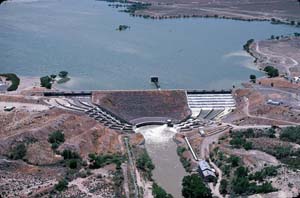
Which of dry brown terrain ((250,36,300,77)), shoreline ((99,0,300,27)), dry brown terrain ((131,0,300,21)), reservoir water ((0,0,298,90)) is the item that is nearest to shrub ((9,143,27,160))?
reservoir water ((0,0,298,90))

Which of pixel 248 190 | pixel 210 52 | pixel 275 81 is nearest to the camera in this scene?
pixel 248 190

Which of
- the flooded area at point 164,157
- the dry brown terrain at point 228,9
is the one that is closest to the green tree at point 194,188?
the flooded area at point 164,157

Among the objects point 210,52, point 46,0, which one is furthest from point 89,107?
point 46,0

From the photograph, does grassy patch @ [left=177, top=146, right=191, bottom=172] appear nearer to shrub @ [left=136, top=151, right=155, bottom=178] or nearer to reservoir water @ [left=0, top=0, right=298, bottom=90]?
shrub @ [left=136, top=151, right=155, bottom=178]

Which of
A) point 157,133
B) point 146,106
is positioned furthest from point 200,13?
point 157,133

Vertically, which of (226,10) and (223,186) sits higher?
(226,10)

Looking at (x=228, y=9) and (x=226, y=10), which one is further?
(x=228, y=9)

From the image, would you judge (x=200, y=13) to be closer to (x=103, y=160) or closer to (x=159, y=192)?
(x=103, y=160)

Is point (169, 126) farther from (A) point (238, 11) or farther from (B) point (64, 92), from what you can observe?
(A) point (238, 11)
